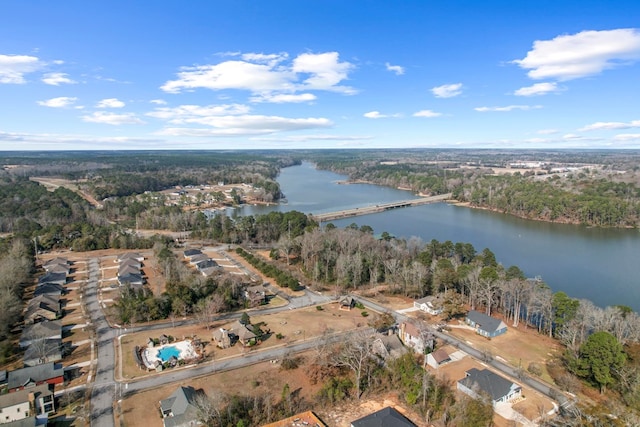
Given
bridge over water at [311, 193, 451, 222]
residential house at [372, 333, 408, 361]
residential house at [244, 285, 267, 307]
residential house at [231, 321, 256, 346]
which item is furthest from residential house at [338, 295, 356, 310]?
bridge over water at [311, 193, 451, 222]

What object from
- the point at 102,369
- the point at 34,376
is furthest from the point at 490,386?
Answer: the point at 34,376

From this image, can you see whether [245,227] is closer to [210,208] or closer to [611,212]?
[210,208]

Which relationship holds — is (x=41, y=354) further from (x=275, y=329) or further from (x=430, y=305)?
(x=430, y=305)

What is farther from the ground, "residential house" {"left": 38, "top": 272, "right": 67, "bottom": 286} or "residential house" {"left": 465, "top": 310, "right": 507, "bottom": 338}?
"residential house" {"left": 38, "top": 272, "right": 67, "bottom": 286}

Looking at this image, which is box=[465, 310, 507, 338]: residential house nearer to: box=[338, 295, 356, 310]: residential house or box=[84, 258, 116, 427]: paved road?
box=[338, 295, 356, 310]: residential house

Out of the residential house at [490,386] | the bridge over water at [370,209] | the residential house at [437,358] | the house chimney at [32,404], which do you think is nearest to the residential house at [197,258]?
the house chimney at [32,404]

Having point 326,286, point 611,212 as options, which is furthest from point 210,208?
point 611,212
